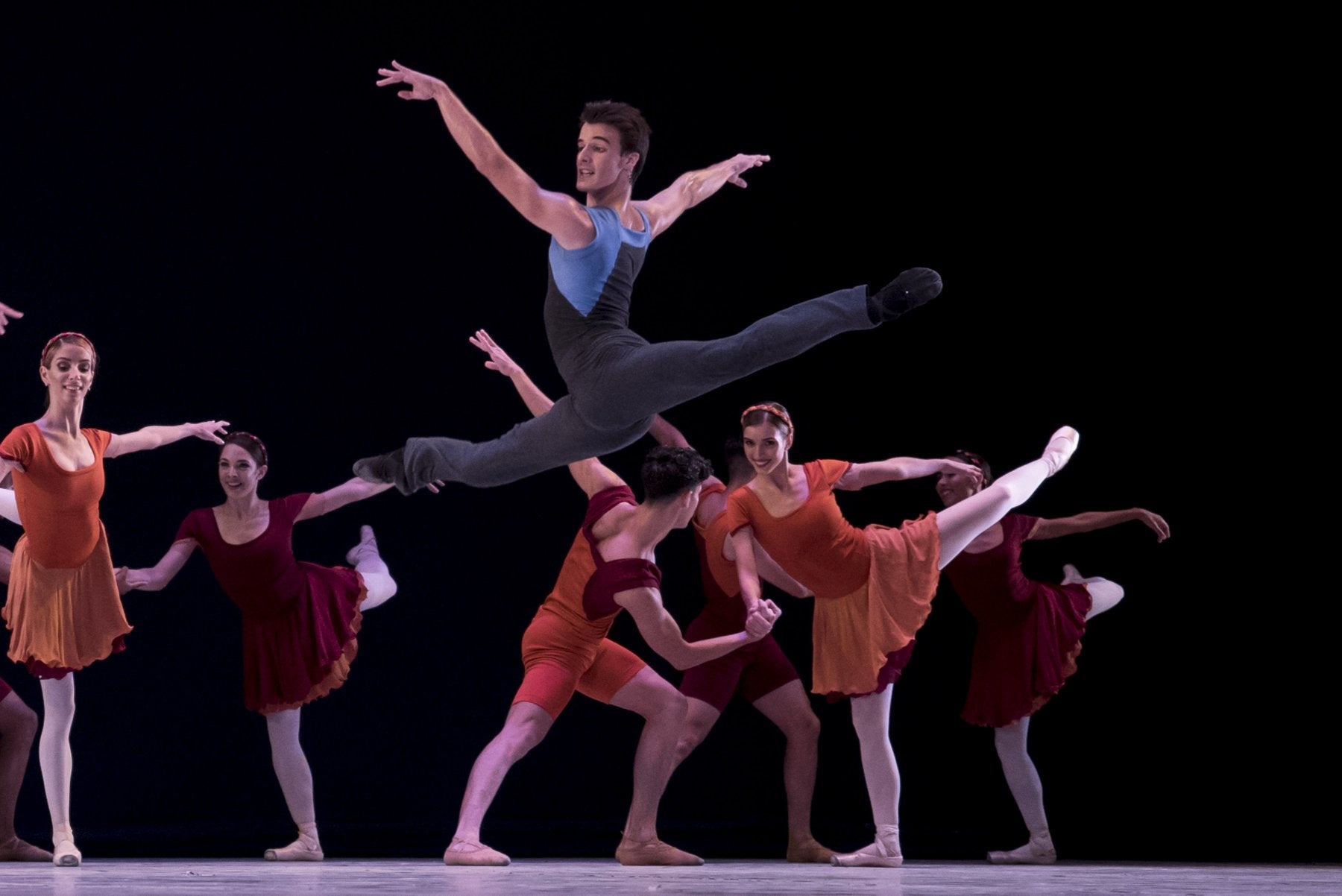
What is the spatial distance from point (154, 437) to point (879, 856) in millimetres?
2645

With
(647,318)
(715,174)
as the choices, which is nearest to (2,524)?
(647,318)

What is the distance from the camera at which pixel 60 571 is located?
4.71 meters

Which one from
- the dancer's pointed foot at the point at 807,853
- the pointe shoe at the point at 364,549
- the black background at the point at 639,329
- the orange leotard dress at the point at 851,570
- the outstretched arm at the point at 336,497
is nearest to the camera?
the orange leotard dress at the point at 851,570

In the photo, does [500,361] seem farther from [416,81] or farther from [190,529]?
[190,529]

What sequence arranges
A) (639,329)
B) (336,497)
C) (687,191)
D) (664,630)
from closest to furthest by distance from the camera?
(687,191)
(664,630)
(336,497)
(639,329)

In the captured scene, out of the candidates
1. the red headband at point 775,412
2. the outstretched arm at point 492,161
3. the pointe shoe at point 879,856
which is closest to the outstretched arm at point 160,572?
the red headband at point 775,412

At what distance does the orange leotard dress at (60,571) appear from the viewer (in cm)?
458

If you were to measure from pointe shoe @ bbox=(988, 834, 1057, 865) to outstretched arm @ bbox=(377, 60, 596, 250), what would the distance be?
2779mm

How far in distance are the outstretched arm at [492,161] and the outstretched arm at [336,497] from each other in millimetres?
1826

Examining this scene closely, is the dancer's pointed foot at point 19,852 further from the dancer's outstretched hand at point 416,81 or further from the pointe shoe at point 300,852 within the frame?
the dancer's outstretched hand at point 416,81

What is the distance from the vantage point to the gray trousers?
335 centimetres

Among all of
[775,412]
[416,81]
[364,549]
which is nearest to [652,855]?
[775,412]

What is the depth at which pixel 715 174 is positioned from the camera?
4.09 m

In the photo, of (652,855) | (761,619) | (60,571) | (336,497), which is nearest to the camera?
(761,619)
